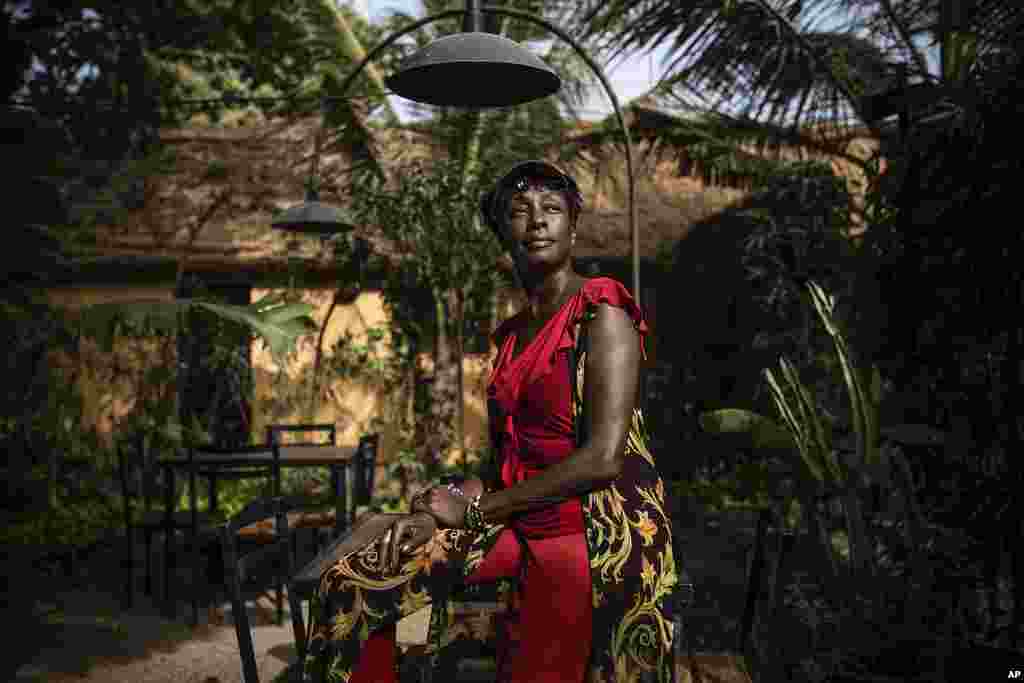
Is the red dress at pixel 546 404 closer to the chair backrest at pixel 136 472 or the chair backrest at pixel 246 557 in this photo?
the chair backrest at pixel 246 557

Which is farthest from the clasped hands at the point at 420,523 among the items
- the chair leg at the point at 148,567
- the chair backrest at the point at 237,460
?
the chair leg at the point at 148,567

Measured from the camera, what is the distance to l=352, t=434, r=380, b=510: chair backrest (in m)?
6.31

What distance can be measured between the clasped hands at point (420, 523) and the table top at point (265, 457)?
398cm

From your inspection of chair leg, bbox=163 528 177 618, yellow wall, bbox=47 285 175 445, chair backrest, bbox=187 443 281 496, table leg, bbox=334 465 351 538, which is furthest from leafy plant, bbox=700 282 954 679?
yellow wall, bbox=47 285 175 445

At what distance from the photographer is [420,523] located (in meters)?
1.88

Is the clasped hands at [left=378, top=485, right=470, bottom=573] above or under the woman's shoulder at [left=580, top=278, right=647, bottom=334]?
under

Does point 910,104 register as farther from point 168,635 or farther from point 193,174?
point 193,174

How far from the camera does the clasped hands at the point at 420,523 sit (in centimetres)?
186

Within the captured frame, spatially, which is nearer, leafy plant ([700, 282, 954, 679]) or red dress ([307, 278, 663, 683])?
red dress ([307, 278, 663, 683])

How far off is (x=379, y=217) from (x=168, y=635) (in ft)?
15.7

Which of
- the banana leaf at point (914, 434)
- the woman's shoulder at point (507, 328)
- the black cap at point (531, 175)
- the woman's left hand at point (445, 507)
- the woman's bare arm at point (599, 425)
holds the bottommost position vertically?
the banana leaf at point (914, 434)

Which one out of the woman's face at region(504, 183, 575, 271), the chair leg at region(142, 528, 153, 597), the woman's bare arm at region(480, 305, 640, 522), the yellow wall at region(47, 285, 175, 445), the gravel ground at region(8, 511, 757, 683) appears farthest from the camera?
the yellow wall at region(47, 285, 175, 445)

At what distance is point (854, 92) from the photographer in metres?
6.47

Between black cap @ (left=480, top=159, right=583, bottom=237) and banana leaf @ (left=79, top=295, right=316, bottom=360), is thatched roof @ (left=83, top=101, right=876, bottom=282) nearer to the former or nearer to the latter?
banana leaf @ (left=79, top=295, right=316, bottom=360)
